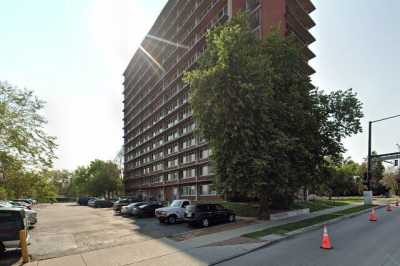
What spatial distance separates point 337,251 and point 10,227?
12488 millimetres

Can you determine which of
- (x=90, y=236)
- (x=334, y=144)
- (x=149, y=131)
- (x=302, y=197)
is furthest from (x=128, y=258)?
(x=149, y=131)

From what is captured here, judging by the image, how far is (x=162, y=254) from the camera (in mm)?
12430

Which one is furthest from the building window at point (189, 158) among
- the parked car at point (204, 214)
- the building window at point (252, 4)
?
the parked car at point (204, 214)

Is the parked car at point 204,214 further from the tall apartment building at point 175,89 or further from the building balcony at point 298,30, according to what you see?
the building balcony at point 298,30

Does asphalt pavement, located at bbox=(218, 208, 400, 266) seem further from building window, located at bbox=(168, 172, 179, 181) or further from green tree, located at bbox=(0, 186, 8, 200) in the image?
building window, located at bbox=(168, 172, 179, 181)

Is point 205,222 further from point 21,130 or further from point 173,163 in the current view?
point 173,163

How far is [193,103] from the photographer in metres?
21.8

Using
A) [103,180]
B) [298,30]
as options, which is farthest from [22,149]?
[103,180]

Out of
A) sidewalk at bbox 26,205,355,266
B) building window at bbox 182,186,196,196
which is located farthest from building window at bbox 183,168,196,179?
sidewalk at bbox 26,205,355,266

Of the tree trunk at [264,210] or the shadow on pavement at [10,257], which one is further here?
the tree trunk at [264,210]

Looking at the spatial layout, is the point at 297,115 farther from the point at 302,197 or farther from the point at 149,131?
the point at 149,131

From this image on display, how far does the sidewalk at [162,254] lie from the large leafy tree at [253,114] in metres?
6.26

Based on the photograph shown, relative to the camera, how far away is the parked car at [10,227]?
12.3 metres

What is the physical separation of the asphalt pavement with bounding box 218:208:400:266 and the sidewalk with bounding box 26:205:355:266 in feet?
2.54
